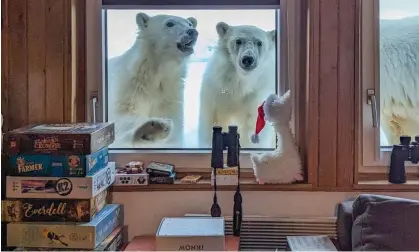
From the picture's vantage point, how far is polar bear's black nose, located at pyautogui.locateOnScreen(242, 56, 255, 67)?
2346 mm

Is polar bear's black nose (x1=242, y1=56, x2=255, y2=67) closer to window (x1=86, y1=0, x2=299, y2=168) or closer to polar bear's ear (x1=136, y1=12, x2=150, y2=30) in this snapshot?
window (x1=86, y1=0, x2=299, y2=168)

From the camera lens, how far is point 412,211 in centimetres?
175

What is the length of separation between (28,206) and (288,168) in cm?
97

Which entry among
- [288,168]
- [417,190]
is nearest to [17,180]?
[288,168]

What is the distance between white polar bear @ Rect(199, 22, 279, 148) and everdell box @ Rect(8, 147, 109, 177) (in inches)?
25.3

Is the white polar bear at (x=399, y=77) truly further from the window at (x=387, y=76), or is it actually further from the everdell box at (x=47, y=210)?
the everdell box at (x=47, y=210)

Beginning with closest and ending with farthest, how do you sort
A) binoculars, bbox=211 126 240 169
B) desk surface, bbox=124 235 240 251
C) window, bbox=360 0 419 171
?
desk surface, bbox=124 235 240 251
binoculars, bbox=211 126 240 169
window, bbox=360 0 419 171

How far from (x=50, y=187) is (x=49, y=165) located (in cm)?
7

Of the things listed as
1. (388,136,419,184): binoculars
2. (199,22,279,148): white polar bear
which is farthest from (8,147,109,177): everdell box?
(388,136,419,184): binoculars

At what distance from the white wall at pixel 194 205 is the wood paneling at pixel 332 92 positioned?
0.43ft

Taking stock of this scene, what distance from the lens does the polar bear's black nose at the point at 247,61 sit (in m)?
2.35

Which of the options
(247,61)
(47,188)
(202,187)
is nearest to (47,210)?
(47,188)

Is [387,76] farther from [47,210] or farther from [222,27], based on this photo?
[47,210]

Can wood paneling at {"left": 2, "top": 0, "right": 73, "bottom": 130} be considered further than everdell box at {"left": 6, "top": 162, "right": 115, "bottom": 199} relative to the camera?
Yes
